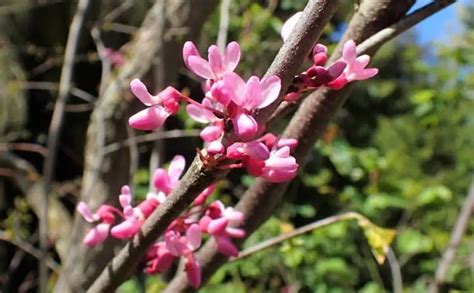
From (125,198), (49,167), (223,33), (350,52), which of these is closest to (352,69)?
(350,52)

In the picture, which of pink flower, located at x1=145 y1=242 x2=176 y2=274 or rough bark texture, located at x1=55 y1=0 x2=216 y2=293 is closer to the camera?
pink flower, located at x1=145 y1=242 x2=176 y2=274

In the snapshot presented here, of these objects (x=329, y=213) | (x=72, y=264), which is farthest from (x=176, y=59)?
(x=329, y=213)

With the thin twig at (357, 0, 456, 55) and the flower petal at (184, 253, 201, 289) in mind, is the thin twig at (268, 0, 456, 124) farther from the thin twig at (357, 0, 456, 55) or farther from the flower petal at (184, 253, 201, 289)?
the flower petal at (184, 253, 201, 289)

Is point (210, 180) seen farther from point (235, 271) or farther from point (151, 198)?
point (235, 271)

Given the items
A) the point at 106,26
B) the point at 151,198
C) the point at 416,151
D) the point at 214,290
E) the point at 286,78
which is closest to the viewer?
the point at 286,78

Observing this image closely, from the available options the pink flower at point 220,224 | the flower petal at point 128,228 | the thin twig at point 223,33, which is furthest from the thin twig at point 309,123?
the thin twig at point 223,33

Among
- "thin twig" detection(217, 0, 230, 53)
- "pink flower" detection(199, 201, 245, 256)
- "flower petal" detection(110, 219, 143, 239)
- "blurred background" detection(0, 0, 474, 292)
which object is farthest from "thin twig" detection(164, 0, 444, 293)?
"thin twig" detection(217, 0, 230, 53)

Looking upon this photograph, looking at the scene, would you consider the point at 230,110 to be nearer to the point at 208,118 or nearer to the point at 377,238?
the point at 208,118
